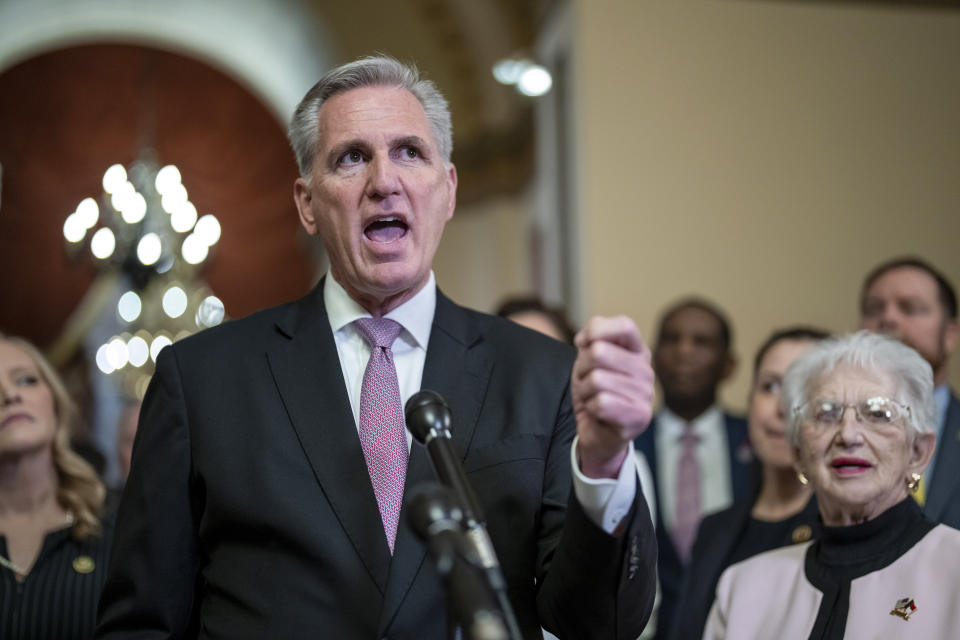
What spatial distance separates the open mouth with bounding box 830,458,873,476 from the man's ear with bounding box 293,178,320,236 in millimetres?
1424

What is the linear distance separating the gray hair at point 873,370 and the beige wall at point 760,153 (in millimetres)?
3701

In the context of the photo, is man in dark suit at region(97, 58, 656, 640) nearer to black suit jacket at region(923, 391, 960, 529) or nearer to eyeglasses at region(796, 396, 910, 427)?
eyeglasses at region(796, 396, 910, 427)

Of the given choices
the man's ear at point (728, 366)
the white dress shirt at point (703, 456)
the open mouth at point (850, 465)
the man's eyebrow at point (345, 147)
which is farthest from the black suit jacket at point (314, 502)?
the man's ear at point (728, 366)

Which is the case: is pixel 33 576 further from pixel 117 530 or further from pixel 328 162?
pixel 328 162

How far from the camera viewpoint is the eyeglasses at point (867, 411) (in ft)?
9.32

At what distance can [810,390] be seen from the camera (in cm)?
299

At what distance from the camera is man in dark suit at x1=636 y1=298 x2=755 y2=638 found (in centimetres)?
457

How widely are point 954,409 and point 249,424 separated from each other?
2645mm

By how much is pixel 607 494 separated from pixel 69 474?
2.46 meters

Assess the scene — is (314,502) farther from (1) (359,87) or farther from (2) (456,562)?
(1) (359,87)

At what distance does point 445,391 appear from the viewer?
209 cm

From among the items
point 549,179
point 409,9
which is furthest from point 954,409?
point 409,9

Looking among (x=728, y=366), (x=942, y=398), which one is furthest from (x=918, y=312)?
(x=728, y=366)

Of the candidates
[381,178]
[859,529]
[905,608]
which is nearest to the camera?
[381,178]
